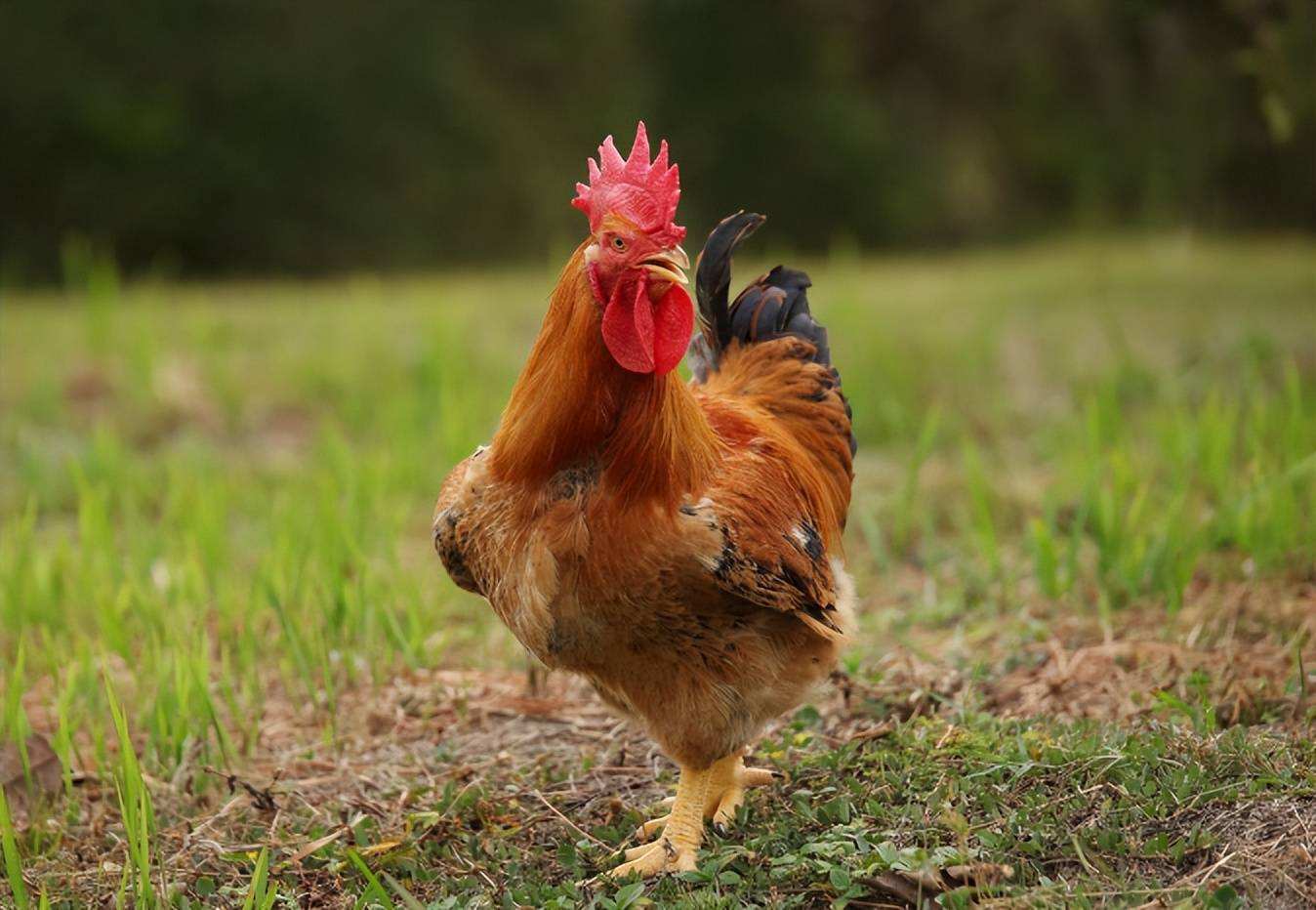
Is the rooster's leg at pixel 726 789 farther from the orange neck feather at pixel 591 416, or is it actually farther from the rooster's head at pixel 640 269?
the rooster's head at pixel 640 269

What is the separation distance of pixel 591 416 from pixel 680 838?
3.26 ft

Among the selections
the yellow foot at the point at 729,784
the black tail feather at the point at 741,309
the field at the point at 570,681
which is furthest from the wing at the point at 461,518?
the black tail feather at the point at 741,309

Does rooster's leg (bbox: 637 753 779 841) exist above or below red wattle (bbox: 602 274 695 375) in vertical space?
below

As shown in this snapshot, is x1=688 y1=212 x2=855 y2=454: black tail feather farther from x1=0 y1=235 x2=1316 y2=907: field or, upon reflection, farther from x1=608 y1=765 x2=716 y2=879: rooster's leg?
x1=608 y1=765 x2=716 y2=879: rooster's leg

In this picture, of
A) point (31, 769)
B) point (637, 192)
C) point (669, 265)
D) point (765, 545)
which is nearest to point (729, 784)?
point (765, 545)

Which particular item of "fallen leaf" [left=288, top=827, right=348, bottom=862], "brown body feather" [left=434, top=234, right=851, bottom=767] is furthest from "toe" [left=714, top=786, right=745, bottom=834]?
"fallen leaf" [left=288, top=827, right=348, bottom=862]

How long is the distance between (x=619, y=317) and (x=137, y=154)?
34.3 feet

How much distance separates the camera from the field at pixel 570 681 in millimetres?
3014

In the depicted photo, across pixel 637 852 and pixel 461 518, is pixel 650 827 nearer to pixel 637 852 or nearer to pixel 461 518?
pixel 637 852

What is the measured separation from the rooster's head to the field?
43.9 inches

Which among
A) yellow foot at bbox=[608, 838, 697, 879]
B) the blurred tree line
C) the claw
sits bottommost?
the claw

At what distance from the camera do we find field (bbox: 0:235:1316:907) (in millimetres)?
3014

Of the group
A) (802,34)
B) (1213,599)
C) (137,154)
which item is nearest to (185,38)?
(137,154)

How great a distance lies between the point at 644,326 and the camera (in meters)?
2.89
